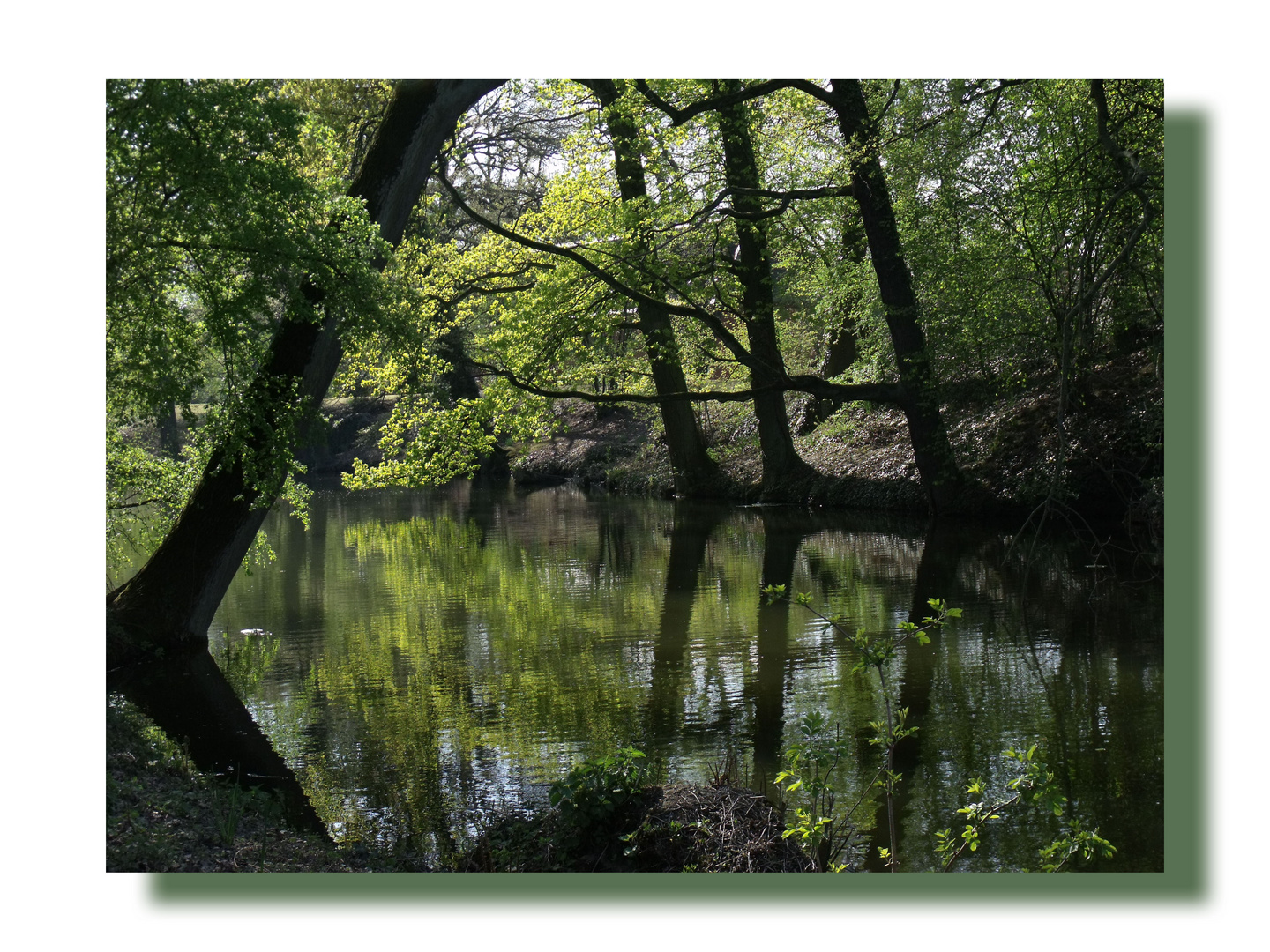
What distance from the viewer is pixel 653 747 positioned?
6.09 m

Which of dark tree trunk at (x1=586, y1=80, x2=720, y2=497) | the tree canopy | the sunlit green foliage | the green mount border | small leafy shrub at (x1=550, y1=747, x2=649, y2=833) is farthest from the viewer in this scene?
dark tree trunk at (x1=586, y1=80, x2=720, y2=497)

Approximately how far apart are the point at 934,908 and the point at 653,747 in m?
2.26

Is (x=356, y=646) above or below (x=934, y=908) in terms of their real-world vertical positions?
above

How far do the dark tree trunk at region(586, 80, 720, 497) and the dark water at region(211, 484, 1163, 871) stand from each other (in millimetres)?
2919

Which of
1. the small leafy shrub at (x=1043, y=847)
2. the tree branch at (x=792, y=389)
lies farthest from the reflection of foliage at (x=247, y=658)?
the small leafy shrub at (x=1043, y=847)

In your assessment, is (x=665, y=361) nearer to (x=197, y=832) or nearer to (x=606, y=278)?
(x=606, y=278)

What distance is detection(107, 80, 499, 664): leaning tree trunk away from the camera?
7871 millimetres

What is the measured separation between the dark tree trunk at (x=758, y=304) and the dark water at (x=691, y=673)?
2.67m

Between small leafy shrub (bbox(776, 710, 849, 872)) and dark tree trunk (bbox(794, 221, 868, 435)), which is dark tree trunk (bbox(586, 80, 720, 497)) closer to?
dark tree trunk (bbox(794, 221, 868, 435))

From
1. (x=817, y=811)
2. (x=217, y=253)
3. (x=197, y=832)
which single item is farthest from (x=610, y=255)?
(x=197, y=832)

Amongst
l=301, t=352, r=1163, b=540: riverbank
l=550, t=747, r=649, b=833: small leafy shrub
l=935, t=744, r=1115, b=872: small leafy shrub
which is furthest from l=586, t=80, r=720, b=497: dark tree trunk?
l=935, t=744, r=1115, b=872: small leafy shrub

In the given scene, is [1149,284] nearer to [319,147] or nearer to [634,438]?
[319,147]
